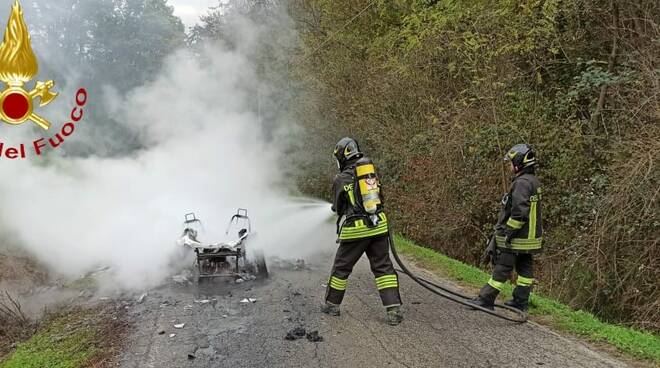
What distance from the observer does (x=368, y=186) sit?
17.6 feet

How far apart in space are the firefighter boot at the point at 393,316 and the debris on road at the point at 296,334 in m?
0.90

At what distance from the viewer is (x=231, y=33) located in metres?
14.0

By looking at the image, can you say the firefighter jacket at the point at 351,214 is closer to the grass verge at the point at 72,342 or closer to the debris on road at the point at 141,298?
the grass verge at the point at 72,342

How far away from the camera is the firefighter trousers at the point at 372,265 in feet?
17.6

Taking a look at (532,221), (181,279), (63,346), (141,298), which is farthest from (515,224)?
(63,346)

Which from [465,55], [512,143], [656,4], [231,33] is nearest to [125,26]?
[231,33]

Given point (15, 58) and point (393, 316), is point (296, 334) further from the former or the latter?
point (15, 58)

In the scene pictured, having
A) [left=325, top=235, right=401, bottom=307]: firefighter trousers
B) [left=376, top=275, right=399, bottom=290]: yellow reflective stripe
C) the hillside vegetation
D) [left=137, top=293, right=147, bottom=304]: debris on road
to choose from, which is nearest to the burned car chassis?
[left=137, top=293, right=147, bottom=304]: debris on road

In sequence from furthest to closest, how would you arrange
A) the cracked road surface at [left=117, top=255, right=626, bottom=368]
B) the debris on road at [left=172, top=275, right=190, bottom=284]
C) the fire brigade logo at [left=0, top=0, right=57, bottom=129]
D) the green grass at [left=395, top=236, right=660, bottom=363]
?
the fire brigade logo at [left=0, top=0, right=57, bottom=129] < the debris on road at [left=172, top=275, right=190, bottom=284] < the green grass at [left=395, top=236, right=660, bottom=363] < the cracked road surface at [left=117, top=255, right=626, bottom=368]

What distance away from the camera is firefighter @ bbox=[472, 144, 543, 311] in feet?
17.7

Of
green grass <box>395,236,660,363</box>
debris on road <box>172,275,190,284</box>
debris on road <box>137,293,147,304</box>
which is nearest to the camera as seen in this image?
green grass <box>395,236,660,363</box>

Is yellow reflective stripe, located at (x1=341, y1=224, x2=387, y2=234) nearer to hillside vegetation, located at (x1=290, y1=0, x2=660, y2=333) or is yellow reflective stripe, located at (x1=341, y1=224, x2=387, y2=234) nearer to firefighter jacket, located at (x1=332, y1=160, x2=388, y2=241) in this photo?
firefighter jacket, located at (x1=332, y1=160, x2=388, y2=241)

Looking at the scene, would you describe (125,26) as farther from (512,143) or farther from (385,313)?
(385,313)

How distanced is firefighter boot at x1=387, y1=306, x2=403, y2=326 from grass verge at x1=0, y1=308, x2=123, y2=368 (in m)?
2.77
